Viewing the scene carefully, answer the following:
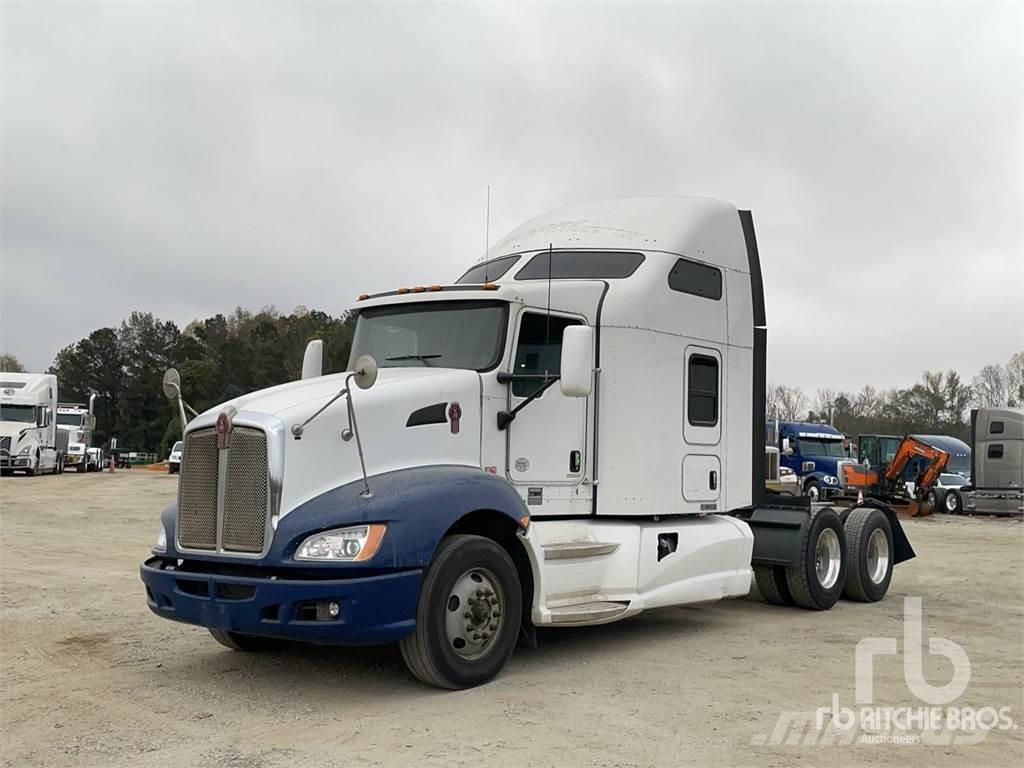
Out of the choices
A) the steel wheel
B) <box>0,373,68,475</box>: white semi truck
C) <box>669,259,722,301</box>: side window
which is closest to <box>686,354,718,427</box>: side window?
<box>669,259,722,301</box>: side window

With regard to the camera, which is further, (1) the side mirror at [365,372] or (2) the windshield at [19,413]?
(2) the windshield at [19,413]

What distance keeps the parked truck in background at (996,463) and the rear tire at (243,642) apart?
29460mm

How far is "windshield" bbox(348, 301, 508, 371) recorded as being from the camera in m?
7.99

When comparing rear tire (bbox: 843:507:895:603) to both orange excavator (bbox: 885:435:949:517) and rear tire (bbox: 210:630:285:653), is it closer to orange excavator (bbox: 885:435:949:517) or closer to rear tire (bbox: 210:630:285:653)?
rear tire (bbox: 210:630:285:653)

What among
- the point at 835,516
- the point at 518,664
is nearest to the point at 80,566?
the point at 518,664

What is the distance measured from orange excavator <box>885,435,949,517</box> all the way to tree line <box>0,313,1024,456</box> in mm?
37287

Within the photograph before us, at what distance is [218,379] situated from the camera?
231 feet

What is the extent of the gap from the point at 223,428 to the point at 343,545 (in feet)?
3.92

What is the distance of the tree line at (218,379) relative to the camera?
7106 centimetres

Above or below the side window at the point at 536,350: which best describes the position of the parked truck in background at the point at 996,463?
below

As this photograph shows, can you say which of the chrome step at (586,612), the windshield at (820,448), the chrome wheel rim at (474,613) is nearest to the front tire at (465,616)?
the chrome wheel rim at (474,613)

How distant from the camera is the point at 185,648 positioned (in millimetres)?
8430

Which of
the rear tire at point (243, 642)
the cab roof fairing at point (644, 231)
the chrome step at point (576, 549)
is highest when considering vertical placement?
the cab roof fairing at point (644, 231)

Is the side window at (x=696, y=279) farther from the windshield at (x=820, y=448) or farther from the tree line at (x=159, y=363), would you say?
the tree line at (x=159, y=363)
